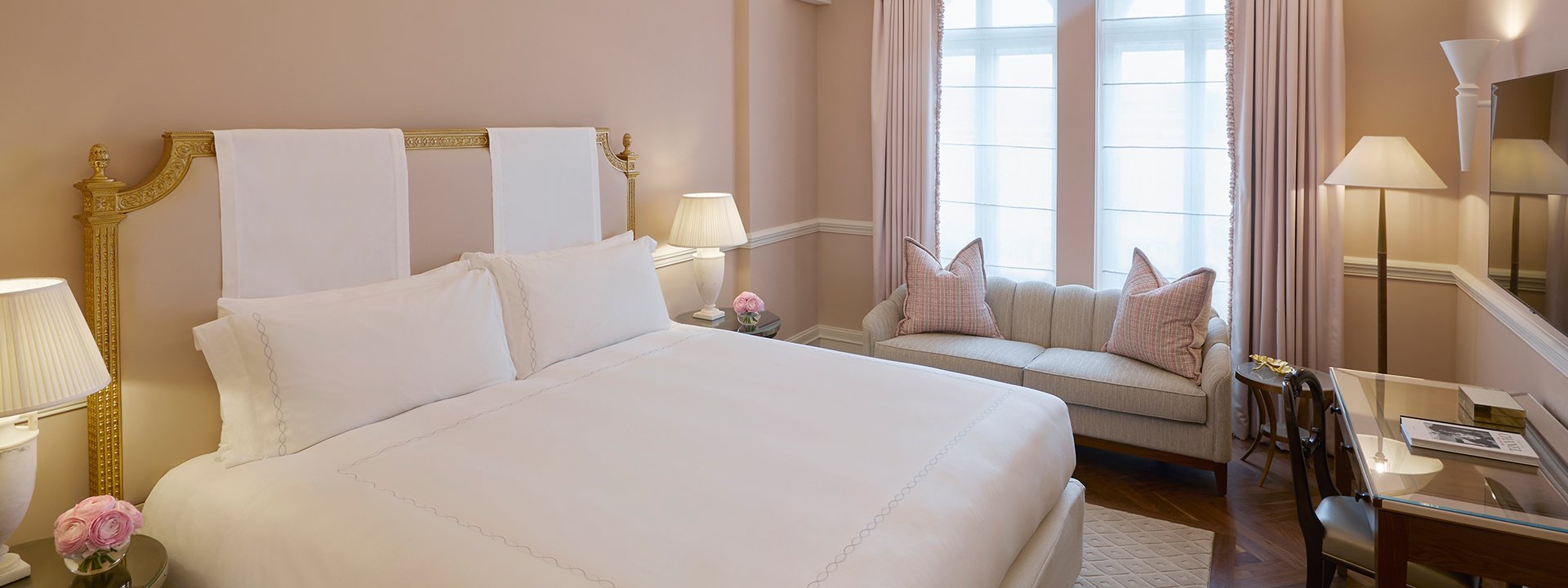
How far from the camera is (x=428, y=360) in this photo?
2770mm

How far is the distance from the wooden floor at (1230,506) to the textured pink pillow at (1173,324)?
50 cm

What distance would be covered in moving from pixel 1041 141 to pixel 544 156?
2797 mm

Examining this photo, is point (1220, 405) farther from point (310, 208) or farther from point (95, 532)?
point (95, 532)

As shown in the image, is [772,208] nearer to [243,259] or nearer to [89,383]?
[243,259]

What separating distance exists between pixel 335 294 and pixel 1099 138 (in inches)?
149

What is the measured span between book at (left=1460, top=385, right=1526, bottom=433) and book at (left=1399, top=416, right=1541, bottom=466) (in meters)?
0.06

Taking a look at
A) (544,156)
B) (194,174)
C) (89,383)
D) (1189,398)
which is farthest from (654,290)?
(1189,398)

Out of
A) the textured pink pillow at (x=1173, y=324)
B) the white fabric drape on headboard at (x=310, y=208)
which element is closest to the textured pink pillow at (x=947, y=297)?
the textured pink pillow at (x=1173, y=324)

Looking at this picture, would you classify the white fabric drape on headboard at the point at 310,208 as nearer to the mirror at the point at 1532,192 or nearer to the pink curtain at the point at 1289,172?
the mirror at the point at 1532,192

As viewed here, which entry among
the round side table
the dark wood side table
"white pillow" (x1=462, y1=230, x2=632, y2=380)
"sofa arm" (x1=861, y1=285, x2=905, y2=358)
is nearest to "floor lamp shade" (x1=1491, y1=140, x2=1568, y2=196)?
the round side table

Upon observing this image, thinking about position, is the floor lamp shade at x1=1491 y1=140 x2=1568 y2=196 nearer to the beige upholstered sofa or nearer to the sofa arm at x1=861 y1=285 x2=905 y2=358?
the beige upholstered sofa

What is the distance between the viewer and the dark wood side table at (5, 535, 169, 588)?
77.9 inches

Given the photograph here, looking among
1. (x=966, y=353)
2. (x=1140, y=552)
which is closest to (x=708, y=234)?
(x=966, y=353)

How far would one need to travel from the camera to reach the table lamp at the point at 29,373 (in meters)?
1.92
